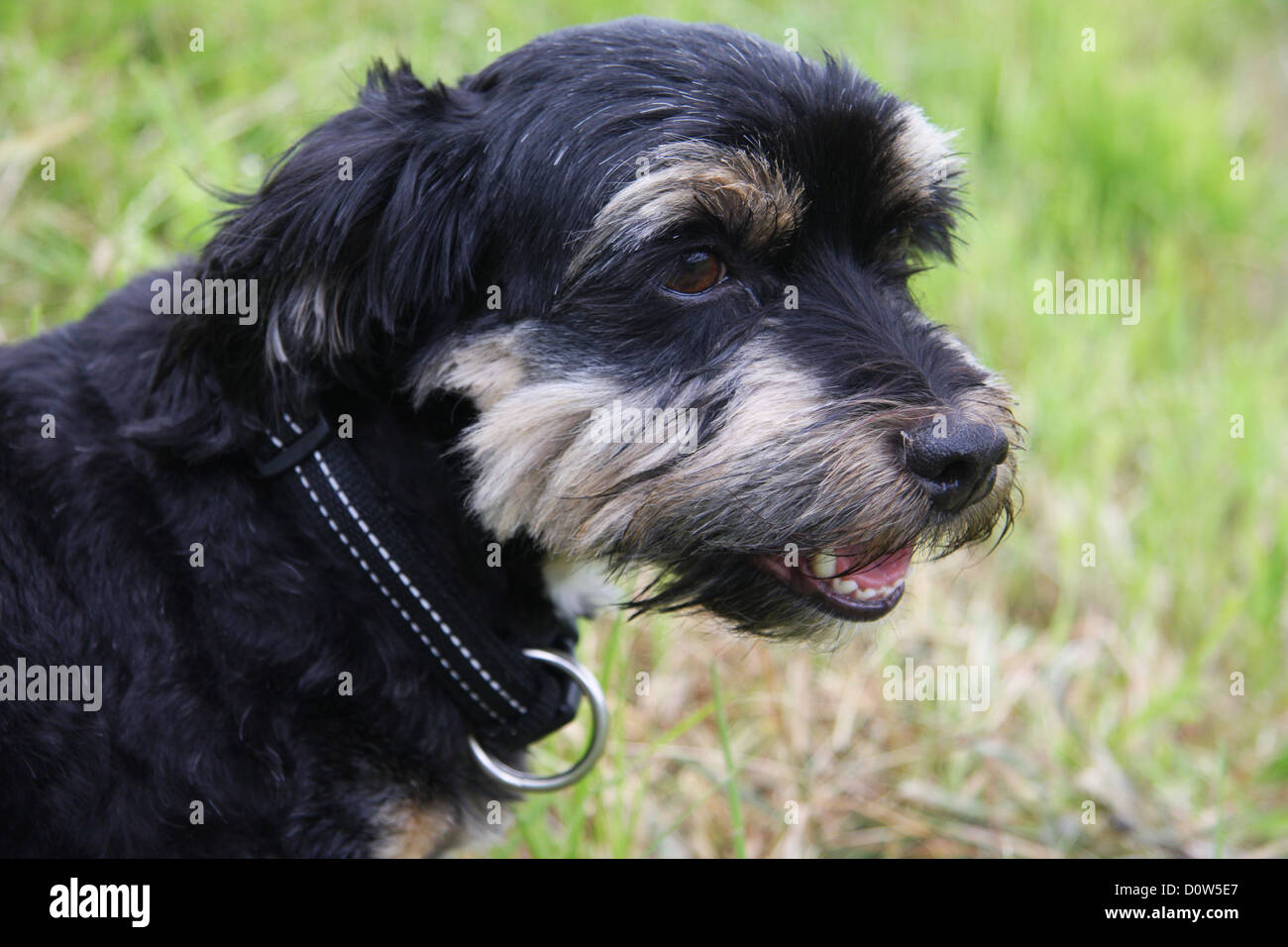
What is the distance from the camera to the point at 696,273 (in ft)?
8.66

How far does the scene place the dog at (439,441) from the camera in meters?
2.53

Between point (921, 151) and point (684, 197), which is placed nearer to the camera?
point (684, 197)

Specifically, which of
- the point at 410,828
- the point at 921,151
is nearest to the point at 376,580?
the point at 410,828

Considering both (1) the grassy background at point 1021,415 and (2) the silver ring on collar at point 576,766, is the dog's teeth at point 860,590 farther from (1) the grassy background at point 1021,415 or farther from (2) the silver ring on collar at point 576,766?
(2) the silver ring on collar at point 576,766

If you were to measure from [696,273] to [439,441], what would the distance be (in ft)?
2.29

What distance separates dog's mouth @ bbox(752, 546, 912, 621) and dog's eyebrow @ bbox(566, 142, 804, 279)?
76cm

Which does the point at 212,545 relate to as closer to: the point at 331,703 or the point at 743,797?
the point at 331,703

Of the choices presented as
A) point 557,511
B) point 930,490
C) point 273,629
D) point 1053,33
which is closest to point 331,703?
point 273,629

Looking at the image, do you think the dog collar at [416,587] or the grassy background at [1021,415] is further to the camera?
the grassy background at [1021,415]

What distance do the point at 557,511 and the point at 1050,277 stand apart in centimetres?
410
